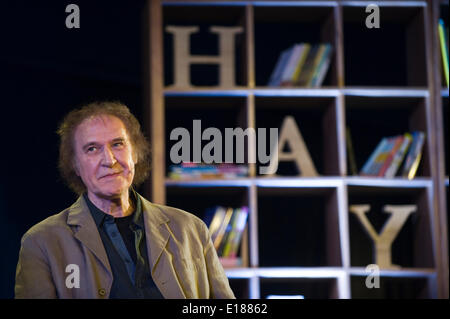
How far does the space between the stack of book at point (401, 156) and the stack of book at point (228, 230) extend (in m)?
0.66

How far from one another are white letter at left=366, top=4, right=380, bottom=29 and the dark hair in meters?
2.12

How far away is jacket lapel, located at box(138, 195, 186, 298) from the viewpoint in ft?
5.22

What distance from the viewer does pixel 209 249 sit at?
1.77 metres

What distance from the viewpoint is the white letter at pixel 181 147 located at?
3484 millimetres

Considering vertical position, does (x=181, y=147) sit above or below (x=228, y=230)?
above

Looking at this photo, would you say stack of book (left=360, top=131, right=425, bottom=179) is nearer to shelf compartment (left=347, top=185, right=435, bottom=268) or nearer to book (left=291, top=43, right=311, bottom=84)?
shelf compartment (left=347, top=185, right=435, bottom=268)

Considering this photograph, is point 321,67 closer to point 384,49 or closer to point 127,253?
point 384,49

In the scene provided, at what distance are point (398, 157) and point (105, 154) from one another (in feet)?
6.96

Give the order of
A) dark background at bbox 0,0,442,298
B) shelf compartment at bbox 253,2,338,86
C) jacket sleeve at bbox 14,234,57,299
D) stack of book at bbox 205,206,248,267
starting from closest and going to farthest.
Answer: jacket sleeve at bbox 14,234,57,299 → stack of book at bbox 205,206,248,267 → shelf compartment at bbox 253,2,338,86 → dark background at bbox 0,0,442,298

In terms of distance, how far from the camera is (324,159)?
371 centimetres

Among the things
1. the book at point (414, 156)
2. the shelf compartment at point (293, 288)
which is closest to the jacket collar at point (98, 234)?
the book at point (414, 156)

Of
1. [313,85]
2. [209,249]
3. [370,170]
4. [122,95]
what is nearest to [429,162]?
[370,170]

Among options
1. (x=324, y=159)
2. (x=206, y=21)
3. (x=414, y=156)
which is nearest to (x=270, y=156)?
(x=324, y=159)

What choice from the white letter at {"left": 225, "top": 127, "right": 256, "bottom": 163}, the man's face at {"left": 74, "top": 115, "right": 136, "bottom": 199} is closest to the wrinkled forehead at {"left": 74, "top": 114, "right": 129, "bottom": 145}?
the man's face at {"left": 74, "top": 115, "right": 136, "bottom": 199}
